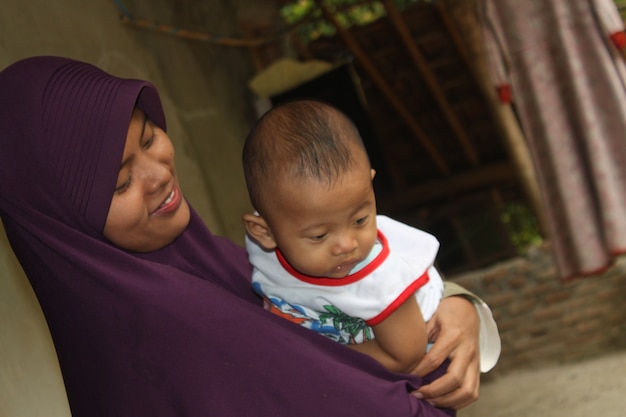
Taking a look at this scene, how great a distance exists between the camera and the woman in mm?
1135

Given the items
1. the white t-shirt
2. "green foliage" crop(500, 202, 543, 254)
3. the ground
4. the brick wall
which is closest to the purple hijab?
the white t-shirt

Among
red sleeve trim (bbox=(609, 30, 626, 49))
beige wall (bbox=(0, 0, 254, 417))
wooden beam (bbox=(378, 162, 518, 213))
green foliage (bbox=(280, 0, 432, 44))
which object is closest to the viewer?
beige wall (bbox=(0, 0, 254, 417))

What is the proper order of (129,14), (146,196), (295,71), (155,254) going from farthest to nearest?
(295,71), (129,14), (155,254), (146,196)

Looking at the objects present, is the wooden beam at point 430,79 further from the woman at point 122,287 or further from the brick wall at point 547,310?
the woman at point 122,287

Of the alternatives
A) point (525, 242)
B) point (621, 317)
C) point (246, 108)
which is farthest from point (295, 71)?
point (525, 242)

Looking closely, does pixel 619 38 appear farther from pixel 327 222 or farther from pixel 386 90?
pixel 386 90

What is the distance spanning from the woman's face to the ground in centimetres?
354

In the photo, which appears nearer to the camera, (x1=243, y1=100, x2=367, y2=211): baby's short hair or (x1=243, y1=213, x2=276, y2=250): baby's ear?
(x1=243, y1=100, x2=367, y2=211): baby's short hair

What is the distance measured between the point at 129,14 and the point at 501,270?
10.2 feet

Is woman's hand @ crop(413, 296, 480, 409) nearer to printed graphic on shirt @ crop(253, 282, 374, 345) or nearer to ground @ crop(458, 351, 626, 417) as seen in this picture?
printed graphic on shirt @ crop(253, 282, 374, 345)

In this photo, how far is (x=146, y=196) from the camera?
1179mm

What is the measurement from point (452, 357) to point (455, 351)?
0.04 ft

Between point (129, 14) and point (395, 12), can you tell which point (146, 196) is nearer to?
point (129, 14)

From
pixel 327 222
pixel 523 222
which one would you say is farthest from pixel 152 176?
pixel 523 222
